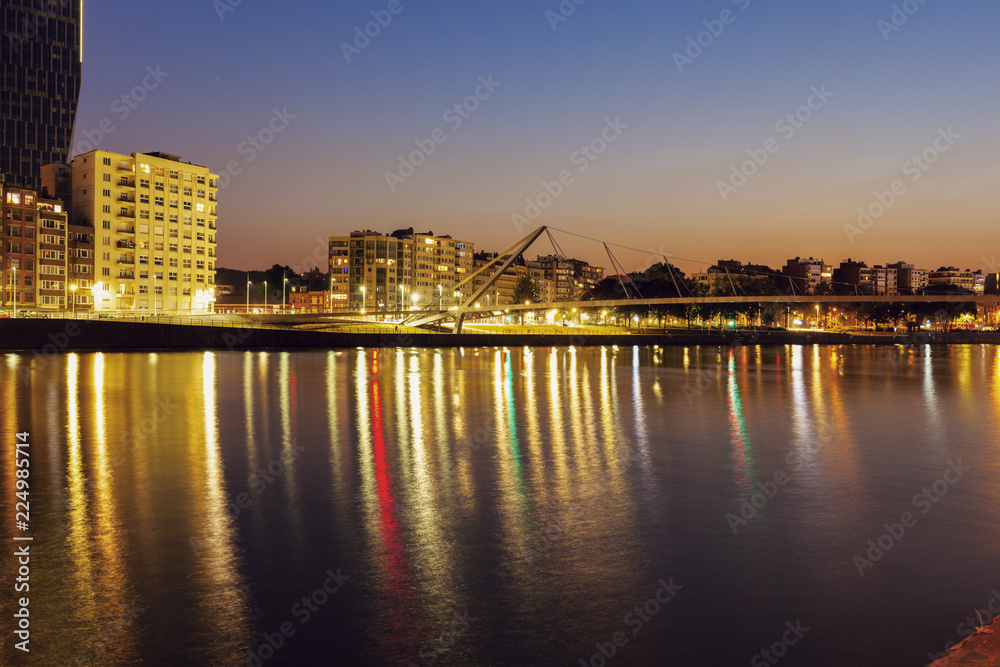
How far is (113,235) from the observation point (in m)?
121

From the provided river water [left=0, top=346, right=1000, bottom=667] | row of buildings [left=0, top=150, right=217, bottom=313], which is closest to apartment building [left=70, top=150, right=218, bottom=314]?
row of buildings [left=0, top=150, right=217, bottom=313]

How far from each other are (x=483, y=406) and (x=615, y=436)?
705 cm

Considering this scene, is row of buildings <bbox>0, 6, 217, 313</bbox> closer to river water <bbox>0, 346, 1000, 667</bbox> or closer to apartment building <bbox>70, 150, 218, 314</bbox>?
apartment building <bbox>70, 150, 218, 314</bbox>

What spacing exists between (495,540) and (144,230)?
130 meters

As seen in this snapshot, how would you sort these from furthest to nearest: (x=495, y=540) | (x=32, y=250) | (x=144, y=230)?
(x=144, y=230) < (x=32, y=250) < (x=495, y=540)

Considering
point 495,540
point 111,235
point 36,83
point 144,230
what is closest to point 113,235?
point 111,235

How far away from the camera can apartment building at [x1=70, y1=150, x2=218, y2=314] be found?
119m

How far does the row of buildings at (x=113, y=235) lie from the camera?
106m

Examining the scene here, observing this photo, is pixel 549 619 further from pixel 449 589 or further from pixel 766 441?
pixel 766 441

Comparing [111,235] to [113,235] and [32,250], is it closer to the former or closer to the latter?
[113,235]

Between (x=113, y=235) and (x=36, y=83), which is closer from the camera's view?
(x=113, y=235)

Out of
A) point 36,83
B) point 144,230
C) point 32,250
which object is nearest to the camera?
point 32,250

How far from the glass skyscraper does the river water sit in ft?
680

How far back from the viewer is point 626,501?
10.8m
